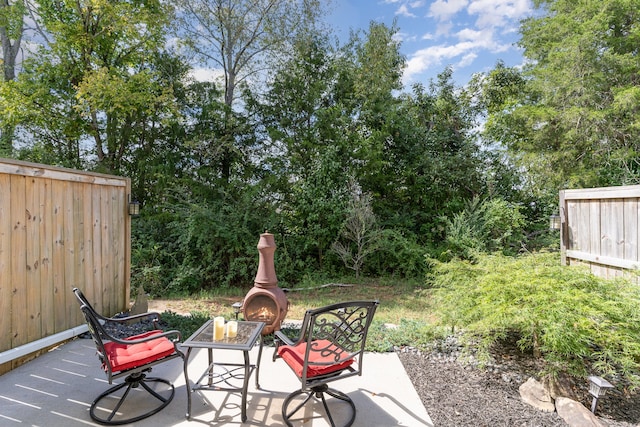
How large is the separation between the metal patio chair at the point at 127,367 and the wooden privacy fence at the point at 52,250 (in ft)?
3.46

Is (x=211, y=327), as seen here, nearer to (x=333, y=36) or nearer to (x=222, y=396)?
(x=222, y=396)

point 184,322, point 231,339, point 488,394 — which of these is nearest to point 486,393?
point 488,394

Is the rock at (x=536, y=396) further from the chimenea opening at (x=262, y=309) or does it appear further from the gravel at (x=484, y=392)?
the chimenea opening at (x=262, y=309)

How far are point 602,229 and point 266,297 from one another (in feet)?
13.2

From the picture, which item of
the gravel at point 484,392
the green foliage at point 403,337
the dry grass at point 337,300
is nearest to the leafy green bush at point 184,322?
the dry grass at point 337,300

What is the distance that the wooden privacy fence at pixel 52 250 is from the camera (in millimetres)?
2967

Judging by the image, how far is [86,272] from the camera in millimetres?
3885

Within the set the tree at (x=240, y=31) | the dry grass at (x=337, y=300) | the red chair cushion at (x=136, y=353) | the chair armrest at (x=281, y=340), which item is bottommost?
the dry grass at (x=337, y=300)

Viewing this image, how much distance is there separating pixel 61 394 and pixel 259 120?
7.09 meters

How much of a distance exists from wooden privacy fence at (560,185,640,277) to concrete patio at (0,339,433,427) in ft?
8.10

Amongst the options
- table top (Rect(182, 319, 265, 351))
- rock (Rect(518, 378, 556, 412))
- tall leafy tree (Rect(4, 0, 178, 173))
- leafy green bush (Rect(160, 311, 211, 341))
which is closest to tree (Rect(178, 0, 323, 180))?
tall leafy tree (Rect(4, 0, 178, 173))

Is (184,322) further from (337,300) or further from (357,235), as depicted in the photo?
(357,235)

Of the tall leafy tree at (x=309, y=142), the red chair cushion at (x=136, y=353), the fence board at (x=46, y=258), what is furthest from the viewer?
the tall leafy tree at (x=309, y=142)

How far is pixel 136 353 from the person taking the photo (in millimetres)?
2506
